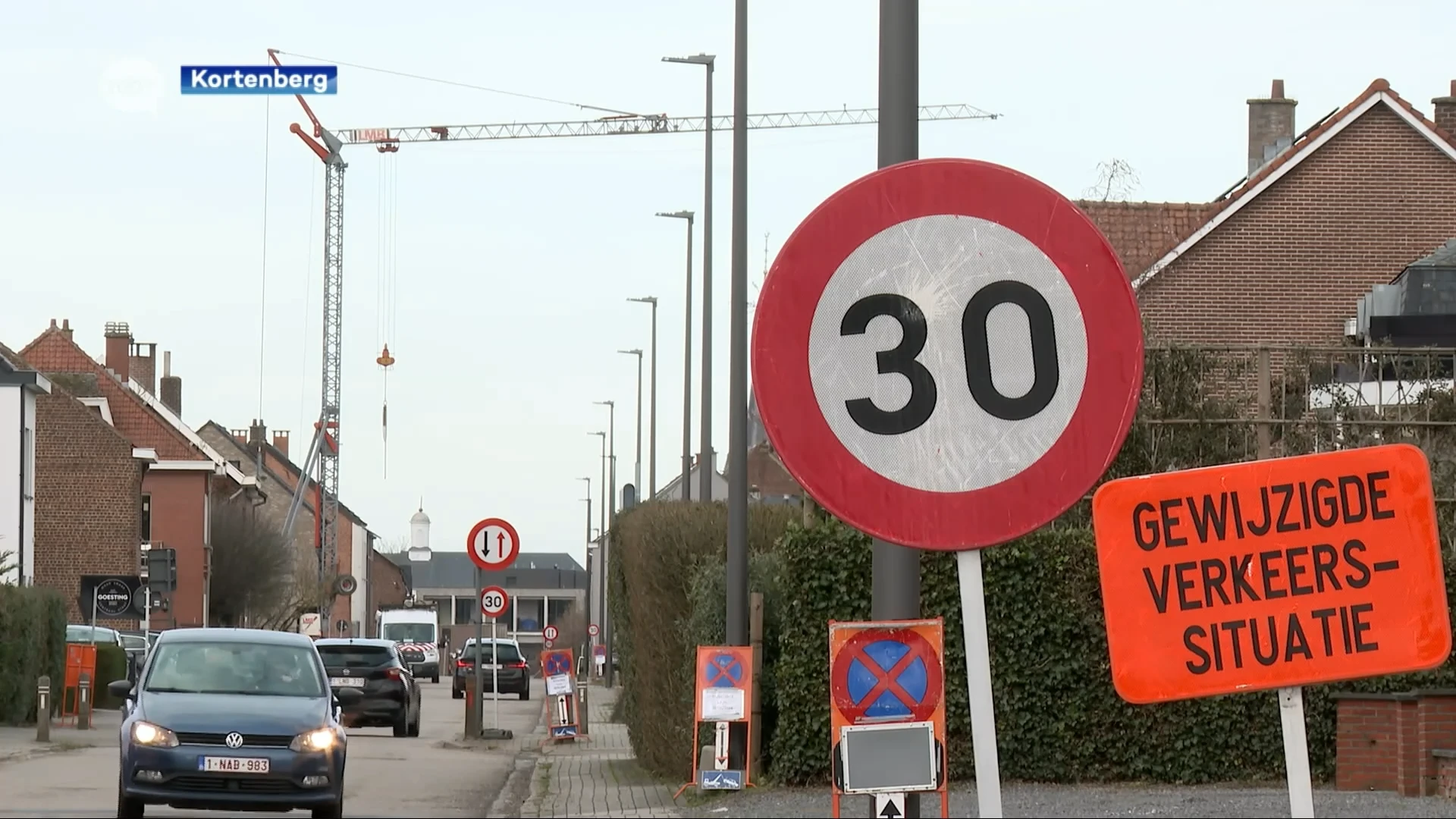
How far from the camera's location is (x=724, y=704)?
17031 mm

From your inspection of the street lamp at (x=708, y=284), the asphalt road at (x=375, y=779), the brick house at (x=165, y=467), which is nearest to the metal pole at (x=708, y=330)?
the street lamp at (x=708, y=284)

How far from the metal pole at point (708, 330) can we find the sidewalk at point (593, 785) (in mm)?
3854

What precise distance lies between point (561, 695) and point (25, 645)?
10.3 meters

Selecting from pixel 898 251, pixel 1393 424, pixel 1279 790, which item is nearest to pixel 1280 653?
pixel 898 251

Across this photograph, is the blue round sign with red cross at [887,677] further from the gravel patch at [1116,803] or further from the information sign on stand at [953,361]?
the gravel patch at [1116,803]

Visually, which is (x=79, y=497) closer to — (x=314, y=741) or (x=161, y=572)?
(x=161, y=572)

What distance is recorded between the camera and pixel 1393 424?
59.4ft

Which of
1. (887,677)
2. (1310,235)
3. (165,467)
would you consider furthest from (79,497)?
(887,677)

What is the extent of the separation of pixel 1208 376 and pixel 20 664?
71.5ft

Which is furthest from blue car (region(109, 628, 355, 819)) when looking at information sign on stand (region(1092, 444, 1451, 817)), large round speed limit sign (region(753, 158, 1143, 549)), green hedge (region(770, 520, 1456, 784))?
information sign on stand (region(1092, 444, 1451, 817))

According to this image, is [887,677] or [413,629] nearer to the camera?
[887,677]

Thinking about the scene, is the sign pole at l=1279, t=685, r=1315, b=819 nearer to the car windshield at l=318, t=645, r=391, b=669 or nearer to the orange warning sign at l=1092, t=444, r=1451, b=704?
the orange warning sign at l=1092, t=444, r=1451, b=704

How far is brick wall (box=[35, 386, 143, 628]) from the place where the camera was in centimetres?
6619

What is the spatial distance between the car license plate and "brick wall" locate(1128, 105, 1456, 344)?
23175 mm
